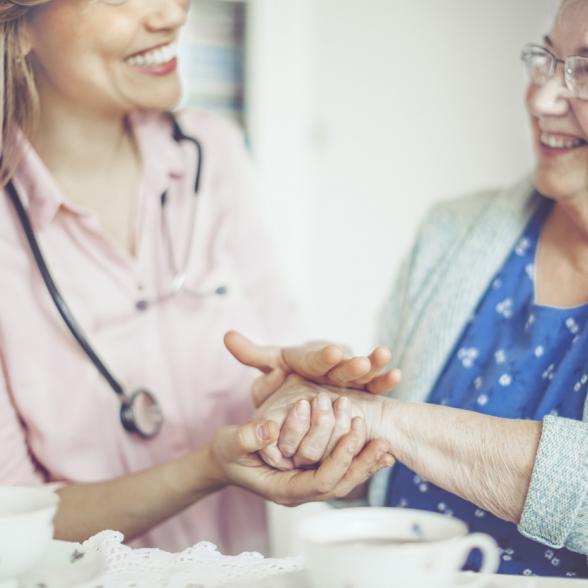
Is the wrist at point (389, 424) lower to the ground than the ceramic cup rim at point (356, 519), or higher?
lower

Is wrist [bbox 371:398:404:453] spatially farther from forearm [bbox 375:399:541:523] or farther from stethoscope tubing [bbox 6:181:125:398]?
stethoscope tubing [bbox 6:181:125:398]

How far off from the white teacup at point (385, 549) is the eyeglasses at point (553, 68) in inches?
27.3

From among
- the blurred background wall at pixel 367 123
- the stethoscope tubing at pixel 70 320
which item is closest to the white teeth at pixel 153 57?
the stethoscope tubing at pixel 70 320

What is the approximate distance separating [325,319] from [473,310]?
2.28 metres

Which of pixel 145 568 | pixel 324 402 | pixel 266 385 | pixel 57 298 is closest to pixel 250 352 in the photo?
pixel 266 385

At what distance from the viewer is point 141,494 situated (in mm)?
1207

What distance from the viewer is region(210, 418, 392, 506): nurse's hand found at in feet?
3.44

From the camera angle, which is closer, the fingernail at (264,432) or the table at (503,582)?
the table at (503,582)

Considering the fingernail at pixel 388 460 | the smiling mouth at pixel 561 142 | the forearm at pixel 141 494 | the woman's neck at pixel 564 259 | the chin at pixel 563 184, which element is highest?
the smiling mouth at pixel 561 142

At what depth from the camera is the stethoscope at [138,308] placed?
126 cm

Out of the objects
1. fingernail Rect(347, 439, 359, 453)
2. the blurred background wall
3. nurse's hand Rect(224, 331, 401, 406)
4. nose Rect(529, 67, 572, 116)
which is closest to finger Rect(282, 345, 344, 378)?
nurse's hand Rect(224, 331, 401, 406)

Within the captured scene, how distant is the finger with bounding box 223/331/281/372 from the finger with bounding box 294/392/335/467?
155 millimetres

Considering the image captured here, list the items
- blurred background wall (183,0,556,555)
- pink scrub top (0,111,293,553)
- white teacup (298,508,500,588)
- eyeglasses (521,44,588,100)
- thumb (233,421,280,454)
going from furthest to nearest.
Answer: blurred background wall (183,0,556,555)
pink scrub top (0,111,293,553)
eyeglasses (521,44,588,100)
thumb (233,421,280,454)
white teacup (298,508,500,588)

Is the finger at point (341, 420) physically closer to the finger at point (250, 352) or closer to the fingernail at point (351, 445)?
the fingernail at point (351, 445)
